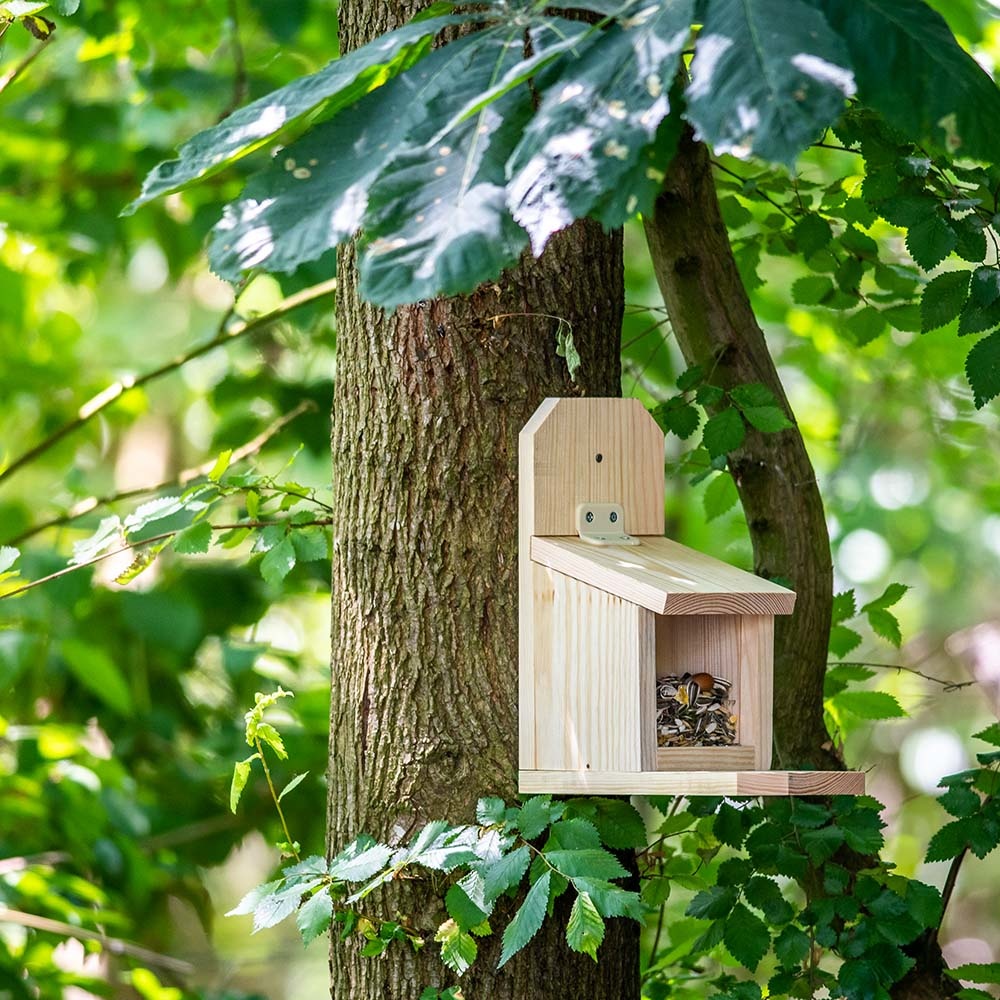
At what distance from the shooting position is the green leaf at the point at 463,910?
148 cm

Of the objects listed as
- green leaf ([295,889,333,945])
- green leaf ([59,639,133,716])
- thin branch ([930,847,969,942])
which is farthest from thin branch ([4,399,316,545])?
thin branch ([930,847,969,942])

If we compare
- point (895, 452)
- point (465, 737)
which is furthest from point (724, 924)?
point (895, 452)

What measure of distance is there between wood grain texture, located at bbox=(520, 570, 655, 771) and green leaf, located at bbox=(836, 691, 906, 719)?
25.7 inches

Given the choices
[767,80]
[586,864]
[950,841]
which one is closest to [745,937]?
[950,841]

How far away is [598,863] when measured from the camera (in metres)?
1.42

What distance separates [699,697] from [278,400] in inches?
72.6

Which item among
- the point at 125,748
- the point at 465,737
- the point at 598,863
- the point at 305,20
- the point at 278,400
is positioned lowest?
the point at 125,748

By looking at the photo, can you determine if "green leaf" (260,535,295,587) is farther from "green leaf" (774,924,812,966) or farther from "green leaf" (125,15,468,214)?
"green leaf" (774,924,812,966)

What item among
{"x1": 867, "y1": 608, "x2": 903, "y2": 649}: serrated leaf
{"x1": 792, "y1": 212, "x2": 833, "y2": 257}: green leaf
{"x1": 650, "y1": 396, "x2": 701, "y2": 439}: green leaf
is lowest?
{"x1": 867, "y1": 608, "x2": 903, "y2": 649}: serrated leaf

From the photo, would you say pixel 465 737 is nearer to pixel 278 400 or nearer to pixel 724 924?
pixel 724 924

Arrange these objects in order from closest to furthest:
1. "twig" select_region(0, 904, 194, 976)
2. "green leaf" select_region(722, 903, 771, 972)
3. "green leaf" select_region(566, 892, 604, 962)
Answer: "green leaf" select_region(566, 892, 604, 962)
"green leaf" select_region(722, 903, 771, 972)
"twig" select_region(0, 904, 194, 976)

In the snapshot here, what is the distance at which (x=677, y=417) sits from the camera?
6.51ft

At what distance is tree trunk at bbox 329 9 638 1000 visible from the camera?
1.61m

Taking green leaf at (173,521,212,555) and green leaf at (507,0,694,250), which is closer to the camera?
green leaf at (507,0,694,250)
